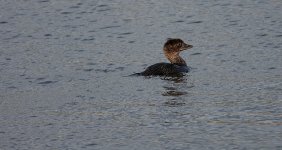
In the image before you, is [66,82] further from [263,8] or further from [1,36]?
[263,8]

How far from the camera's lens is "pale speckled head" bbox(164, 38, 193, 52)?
19.4 meters

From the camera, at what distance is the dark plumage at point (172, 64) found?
17.9 meters

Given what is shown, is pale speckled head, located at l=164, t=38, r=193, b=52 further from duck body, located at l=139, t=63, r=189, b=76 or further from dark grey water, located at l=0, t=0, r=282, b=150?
duck body, located at l=139, t=63, r=189, b=76

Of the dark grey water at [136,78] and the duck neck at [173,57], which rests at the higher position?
the dark grey water at [136,78]

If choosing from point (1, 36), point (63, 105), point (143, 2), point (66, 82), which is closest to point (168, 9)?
point (143, 2)

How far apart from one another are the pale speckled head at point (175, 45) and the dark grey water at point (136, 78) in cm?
34

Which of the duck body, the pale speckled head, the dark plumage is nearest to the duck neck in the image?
the dark plumage

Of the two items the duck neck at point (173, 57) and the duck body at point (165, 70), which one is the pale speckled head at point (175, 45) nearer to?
the duck neck at point (173, 57)

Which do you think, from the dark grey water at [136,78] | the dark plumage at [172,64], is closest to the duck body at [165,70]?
the dark plumage at [172,64]

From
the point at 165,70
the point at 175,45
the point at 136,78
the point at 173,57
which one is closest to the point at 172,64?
the point at 165,70

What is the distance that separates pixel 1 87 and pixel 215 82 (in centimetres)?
400

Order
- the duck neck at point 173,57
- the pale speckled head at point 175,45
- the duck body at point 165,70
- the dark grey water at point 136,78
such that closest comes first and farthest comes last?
1. the dark grey water at point 136,78
2. the duck body at point 165,70
3. the pale speckled head at point 175,45
4. the duck neck at point 173,57

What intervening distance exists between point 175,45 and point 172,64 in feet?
2.70

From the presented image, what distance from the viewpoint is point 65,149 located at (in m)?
12.5
